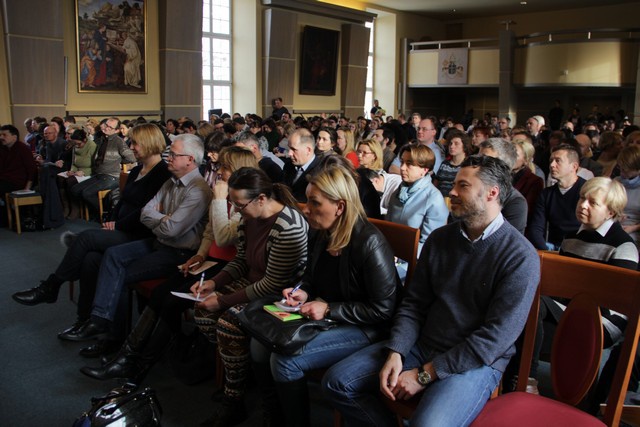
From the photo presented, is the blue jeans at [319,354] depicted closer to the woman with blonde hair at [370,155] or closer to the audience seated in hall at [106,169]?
the woman with blonde hair at [370,155]

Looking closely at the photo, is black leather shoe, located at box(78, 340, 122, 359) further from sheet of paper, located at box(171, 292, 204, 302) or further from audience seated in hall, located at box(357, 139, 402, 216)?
audience seated in hall, located at box(357, 139, 402, 216)

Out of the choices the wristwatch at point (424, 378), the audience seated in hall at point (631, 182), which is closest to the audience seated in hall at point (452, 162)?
the audience seated in hall at point (631, 182)

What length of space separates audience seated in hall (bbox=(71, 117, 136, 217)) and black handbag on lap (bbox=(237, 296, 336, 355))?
5.41m

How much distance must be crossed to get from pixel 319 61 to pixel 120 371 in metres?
14.5

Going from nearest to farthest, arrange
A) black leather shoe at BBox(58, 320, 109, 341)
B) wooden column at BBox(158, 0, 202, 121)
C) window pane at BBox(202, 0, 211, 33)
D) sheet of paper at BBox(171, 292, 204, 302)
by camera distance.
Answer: sheet of paper at BBox(171, 292, 204, 302), black leather shoe at BBox(58, 320, 109, 341), wooden column at BBox(158, 0, 202, 121), window pane at BBox(202, 0, 211, 33)

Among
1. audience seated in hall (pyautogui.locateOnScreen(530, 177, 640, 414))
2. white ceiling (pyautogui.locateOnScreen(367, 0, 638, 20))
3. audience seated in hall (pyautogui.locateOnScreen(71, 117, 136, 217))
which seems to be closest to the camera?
audience seated in hall (pyautogui.locateOnScreen(530, 177, 640, 414))

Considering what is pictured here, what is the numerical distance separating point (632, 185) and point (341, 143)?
11.2 ft

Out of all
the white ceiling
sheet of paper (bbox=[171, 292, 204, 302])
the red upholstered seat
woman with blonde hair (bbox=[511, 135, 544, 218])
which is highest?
the white ceiling

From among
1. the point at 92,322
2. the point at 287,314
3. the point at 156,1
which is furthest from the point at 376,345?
→ the point at 156,1

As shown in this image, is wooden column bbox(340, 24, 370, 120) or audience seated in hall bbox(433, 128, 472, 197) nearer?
audience seated in hall bbox(433, 128, 472, 197)

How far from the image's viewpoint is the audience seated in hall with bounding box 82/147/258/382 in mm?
3049

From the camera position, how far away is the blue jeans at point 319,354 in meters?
2.24

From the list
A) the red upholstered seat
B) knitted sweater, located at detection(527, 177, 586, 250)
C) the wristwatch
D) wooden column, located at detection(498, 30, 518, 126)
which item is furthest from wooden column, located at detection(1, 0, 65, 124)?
wooden column, located at detection(498, 30, 518, 126)

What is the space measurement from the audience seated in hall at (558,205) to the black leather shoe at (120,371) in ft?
8.64
